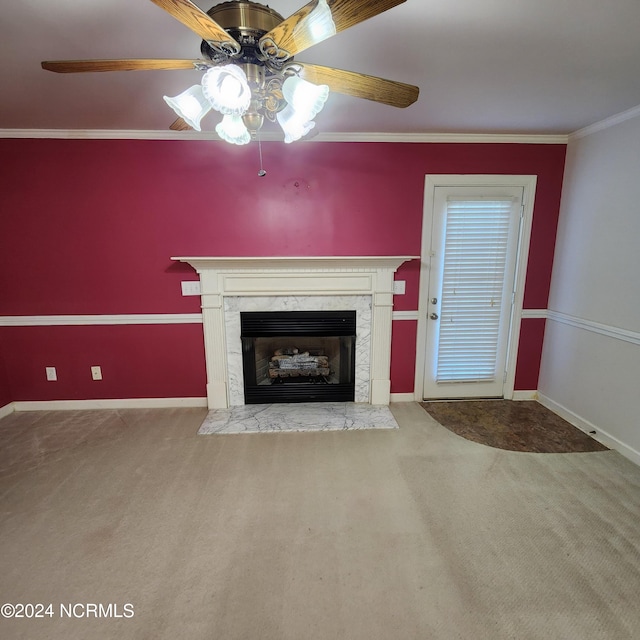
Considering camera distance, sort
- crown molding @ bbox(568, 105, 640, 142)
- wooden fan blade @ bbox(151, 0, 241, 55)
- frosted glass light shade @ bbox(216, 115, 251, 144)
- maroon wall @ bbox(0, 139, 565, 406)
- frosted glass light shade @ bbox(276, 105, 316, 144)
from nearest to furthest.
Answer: wooden fan blade @ bbox(151, 0, 241, 55) < frosted glass light shade @ bbox(276, 105, 316, 144) < frosted glass light shade @ bbox(216, 115, 251, 144) < crown molding @ bbox(568, 105, 640, 142) < maroon wall @ bbox(0, 139, 565, 406)

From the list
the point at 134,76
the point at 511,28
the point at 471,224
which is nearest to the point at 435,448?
the point at 471,224

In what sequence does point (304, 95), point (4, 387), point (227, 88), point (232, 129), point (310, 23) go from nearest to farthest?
point (310, 23) < point (227, 88) < point (304, 95) < point (232, 129) < point (4, 387)

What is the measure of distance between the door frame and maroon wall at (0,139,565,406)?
71 millimetres

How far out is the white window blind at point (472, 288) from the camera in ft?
9.91

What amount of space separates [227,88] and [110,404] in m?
3.12

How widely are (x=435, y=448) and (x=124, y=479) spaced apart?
2.16 m

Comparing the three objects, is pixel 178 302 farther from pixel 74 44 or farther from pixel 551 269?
pixel 551 269

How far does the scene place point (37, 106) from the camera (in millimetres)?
2238

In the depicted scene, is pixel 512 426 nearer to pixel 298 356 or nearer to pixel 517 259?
pixel 517 259

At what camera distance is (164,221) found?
2.92m

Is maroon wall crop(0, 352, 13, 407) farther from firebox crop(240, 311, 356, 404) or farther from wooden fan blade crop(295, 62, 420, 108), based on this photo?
wooden fan blade crop(295, 62, 420, 108)

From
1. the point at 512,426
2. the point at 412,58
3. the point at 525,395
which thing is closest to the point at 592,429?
the point at 512,426

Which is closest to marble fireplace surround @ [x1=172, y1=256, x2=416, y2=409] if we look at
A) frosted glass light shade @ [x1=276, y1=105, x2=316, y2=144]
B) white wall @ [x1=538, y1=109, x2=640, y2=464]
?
white wall @ [x1=538, y1=109, x2=640, y2=464]

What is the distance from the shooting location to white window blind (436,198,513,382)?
3.02 meters
